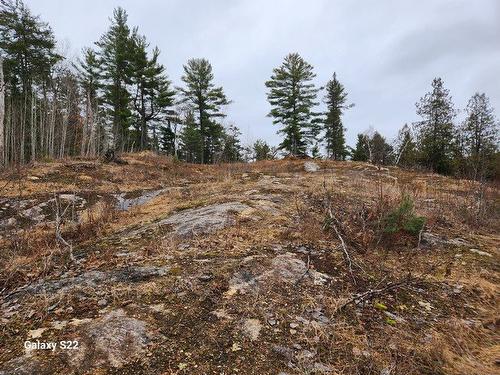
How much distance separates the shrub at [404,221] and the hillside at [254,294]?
0.07 feet

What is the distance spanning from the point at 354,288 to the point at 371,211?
8.05 ft

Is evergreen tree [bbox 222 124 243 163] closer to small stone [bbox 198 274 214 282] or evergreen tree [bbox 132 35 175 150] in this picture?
evergreen tree [bbox 132 35 175 150]

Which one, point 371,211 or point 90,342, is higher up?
point 371,211

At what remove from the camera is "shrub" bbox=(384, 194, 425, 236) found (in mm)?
5016

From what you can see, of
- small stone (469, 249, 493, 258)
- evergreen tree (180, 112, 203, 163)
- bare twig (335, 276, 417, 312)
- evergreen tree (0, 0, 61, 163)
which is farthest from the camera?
evergreen tree (180, 112, 203, 163)

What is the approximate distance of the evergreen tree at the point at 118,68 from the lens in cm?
2617

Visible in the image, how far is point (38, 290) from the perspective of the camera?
3191 mm

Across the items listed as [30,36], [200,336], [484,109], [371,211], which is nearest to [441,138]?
[484,109]

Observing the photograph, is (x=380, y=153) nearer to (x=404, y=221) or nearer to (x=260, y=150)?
(x=404, y=221)

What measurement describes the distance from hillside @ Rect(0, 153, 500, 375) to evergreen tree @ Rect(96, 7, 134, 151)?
23030mm

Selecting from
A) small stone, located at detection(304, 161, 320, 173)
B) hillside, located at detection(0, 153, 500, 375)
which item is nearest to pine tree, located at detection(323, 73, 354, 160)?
small stone, located at detection(304, 161, 320, 173)

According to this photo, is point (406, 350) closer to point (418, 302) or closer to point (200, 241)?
point (418, 302)

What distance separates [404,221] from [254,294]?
3076mm

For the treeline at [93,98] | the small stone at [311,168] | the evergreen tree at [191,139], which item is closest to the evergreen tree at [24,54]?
Result: the treeline at [93,98]
